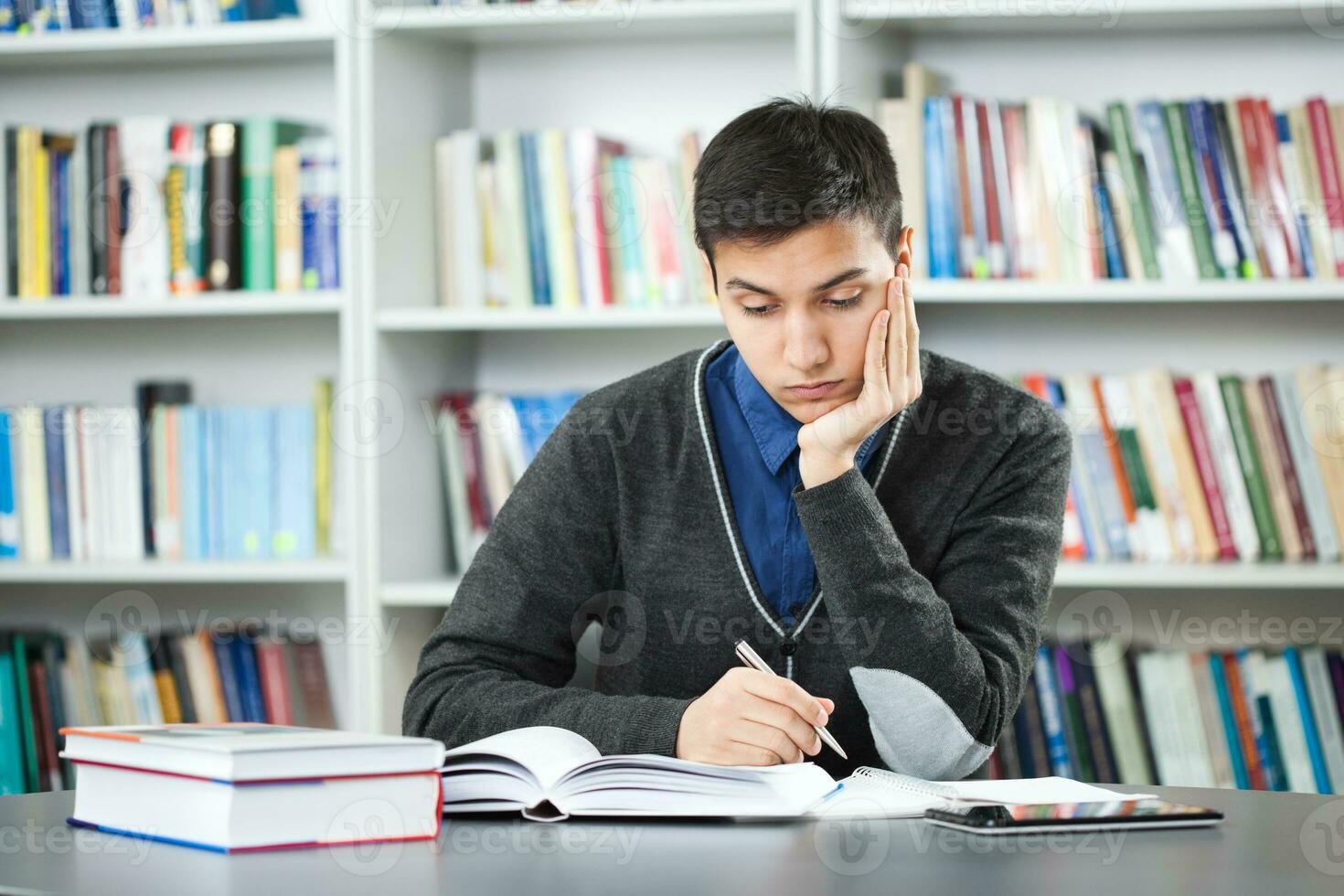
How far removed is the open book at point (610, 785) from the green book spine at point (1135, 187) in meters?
1.37

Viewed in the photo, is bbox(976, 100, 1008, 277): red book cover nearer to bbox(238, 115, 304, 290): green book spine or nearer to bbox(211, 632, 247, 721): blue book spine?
bbox(238, 115, 304, 290): green book spine

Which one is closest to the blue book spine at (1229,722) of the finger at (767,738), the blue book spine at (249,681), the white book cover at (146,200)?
the finger at (767,738)

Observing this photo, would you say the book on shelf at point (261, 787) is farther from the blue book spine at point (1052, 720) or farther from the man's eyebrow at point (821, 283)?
the blue book spine at point (1052, 720)

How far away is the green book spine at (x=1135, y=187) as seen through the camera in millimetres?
2170

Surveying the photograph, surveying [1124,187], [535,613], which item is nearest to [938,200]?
[1124,187]

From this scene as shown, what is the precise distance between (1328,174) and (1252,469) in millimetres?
453

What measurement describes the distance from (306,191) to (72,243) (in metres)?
0.42

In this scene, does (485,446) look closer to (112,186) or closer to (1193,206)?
(112,186)

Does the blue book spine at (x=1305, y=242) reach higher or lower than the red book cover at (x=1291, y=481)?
higher

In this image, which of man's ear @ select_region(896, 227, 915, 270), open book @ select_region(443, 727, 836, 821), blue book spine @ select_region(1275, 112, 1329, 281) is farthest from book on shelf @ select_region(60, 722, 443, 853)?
blue book spine @ select_region(1275, 112, 1329, 281)

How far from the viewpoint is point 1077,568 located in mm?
2117

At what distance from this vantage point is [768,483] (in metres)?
1.48

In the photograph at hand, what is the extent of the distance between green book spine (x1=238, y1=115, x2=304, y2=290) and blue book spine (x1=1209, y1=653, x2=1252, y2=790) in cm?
161

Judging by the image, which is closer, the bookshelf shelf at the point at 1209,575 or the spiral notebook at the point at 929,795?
the spiral notebook at the point at 929,795
